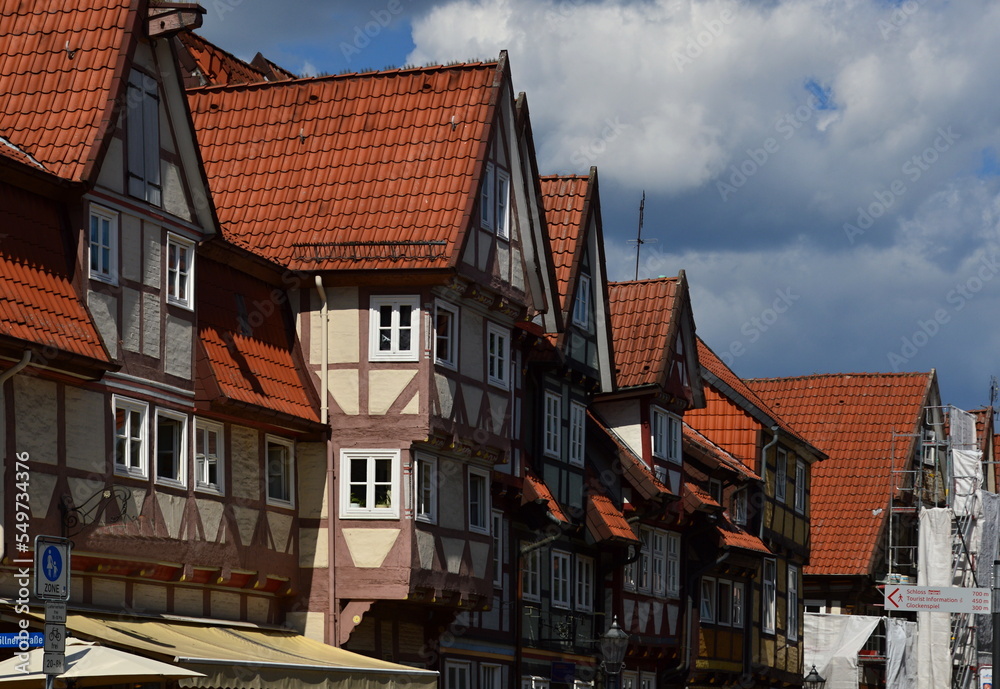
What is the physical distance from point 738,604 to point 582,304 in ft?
43.2

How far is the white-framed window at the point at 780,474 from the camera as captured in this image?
52469mm

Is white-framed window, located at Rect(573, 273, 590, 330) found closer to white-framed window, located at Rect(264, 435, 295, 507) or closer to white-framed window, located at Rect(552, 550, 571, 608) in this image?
white-framed window, located at Rect(552, 550, 571, 608)

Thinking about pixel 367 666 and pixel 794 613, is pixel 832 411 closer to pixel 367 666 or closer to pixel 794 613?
pixel 794 613

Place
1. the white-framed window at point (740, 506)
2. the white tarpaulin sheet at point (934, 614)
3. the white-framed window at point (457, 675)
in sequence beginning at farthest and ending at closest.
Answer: the white tarpaulin sheet at point (934, 614) → the white-framed window at point (740, 506) → the white-framed window at point (457, 675)

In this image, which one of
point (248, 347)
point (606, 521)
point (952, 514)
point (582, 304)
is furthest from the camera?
point (952, 514)

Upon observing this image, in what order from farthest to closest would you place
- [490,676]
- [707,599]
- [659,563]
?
[707,599]
[659,563]
[490,676]

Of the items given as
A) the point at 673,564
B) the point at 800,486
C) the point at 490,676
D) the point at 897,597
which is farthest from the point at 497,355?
the point at 800,486

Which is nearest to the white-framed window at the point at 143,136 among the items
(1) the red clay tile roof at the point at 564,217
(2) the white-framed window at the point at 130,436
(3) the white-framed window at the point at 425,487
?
(2) the white-framed window at the point at 130,436

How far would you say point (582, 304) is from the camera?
39.6 meters

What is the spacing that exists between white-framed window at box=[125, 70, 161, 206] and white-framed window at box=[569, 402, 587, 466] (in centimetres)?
1464

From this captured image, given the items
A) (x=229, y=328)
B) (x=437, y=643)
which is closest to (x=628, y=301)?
(x=437, y=643)

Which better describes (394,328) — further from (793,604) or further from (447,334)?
(793,604)

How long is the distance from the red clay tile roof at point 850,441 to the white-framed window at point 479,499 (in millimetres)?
28317

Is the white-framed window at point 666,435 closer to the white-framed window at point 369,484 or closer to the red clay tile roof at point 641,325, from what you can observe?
the red clay tile roof at point 641,325
